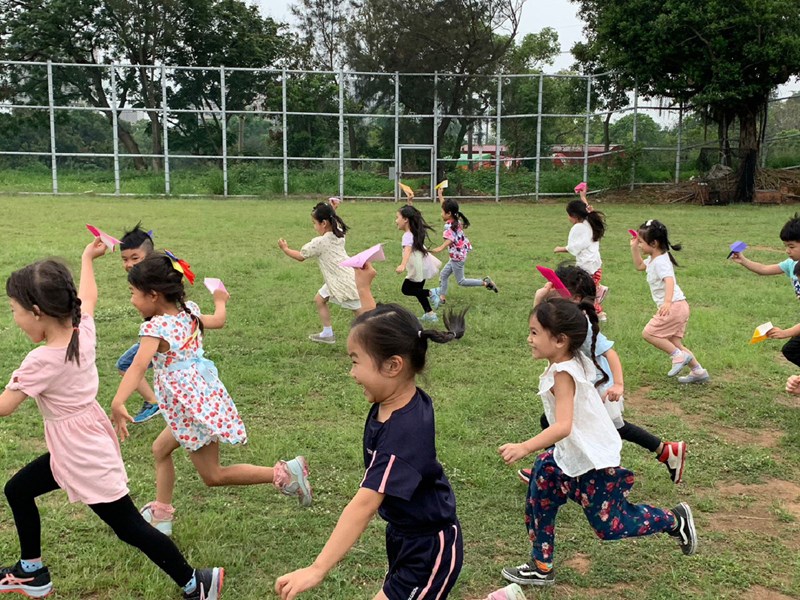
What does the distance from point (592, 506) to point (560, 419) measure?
1.49 feet

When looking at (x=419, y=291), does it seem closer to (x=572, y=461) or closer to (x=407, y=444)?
(x=572, y=461)

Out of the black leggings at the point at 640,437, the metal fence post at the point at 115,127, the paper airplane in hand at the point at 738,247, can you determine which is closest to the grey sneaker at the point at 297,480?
the black leggings at the point at 640,437

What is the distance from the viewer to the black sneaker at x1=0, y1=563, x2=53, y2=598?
293 centimetres

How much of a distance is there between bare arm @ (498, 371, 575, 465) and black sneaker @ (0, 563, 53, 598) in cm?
191

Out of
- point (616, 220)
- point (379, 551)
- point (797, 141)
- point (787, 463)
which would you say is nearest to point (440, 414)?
point (379, 551)

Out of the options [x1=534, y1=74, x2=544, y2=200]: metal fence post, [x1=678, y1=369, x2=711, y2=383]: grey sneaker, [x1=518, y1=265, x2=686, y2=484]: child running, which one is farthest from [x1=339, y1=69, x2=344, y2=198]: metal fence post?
[x1=518, y1=265, x2=686, y2=484]: child running

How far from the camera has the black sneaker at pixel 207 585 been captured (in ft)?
9.49

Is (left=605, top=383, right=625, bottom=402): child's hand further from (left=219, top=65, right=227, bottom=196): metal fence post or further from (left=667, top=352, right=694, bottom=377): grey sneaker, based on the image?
(left=219, top=65, right=227, bottom=196): metal fence post

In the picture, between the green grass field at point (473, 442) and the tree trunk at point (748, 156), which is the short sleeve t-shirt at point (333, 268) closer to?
the green grass field at point (473, 442)

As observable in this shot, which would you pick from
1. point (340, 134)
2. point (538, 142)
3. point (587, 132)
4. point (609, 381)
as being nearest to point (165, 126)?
point (340, 134)

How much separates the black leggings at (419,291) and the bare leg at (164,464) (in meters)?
4.64

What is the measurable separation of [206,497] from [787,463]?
3335 mm

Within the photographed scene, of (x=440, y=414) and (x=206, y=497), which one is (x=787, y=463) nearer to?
(x=440, y=414)

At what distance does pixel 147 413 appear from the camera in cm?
481
